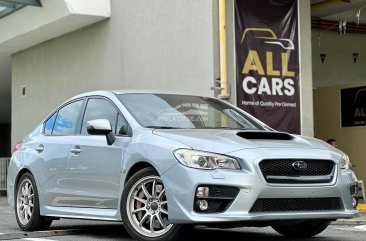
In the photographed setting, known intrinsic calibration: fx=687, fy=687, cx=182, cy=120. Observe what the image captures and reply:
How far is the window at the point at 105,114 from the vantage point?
7.08 metres

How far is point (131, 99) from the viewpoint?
291 inches

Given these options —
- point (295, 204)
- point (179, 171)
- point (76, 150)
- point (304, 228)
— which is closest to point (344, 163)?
point (295, 204)

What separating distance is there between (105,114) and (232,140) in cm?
176

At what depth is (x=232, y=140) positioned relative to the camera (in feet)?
20.6

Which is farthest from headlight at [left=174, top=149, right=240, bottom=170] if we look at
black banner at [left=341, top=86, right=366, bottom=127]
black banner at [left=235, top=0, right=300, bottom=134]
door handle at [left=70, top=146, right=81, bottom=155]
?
black banner at [left=341, top=86, right=366, bottom=127]

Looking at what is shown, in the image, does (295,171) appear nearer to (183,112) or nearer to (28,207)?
(183,112)

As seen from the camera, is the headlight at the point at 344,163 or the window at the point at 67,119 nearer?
the headlight at the point at 344,163

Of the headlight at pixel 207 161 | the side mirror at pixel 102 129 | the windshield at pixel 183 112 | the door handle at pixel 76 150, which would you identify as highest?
the windshield at pixel 183 112

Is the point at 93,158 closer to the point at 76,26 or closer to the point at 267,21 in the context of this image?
the point at 267,21

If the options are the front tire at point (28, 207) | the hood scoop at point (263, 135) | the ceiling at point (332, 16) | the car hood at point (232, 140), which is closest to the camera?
the car hood at point (232, 140)

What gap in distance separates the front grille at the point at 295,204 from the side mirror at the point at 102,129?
1780 millimetres

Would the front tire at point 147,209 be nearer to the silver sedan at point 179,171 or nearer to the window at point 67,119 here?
the silver sedan at point 179,171

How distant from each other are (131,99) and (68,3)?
866 cm

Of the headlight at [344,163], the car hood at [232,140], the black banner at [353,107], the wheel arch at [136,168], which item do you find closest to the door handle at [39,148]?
the wheel arch at [136,168]
